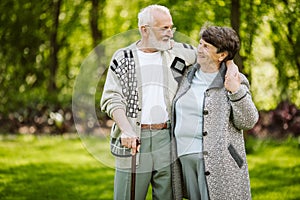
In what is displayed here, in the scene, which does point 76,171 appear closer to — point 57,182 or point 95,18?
point 57,182

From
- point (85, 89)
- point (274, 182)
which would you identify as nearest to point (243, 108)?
point (85, 89)

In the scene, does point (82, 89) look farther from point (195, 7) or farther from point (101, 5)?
point (101, 5)

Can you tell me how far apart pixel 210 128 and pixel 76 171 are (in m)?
4.20

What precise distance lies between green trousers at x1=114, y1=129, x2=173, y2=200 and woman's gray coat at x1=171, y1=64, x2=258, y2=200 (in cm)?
4

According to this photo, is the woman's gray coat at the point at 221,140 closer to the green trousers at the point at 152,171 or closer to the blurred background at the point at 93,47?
the green trousers at the point at 152,171

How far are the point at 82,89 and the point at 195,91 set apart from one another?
667 mm

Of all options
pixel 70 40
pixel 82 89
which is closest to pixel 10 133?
pixel 70 40

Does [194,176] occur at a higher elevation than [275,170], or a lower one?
higher

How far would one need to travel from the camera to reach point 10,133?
11.1 meters

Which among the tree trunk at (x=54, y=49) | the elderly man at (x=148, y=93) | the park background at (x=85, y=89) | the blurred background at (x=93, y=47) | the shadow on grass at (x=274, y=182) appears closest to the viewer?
the elderly man at (x=148, y=93)

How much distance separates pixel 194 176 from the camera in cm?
372

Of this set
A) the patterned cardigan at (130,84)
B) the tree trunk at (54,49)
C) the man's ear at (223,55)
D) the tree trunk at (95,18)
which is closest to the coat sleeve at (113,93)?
the patterned cardigan at (130,84)

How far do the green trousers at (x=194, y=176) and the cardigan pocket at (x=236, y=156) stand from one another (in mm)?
164

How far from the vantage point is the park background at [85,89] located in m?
6.47
